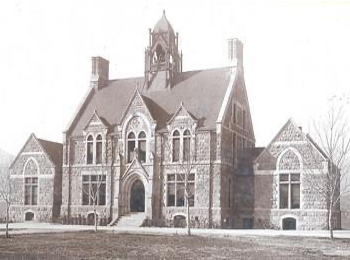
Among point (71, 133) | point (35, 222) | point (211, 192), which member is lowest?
point (35, 222)

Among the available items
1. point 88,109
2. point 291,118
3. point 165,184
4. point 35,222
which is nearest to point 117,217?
point 165,184

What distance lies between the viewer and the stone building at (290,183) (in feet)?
110

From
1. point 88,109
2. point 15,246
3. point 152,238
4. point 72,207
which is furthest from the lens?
point 88,109

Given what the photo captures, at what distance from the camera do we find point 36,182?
41031 mm

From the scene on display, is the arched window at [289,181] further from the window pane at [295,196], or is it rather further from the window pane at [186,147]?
the window pane at [186,147]

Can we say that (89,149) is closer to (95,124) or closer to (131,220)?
(95,124)

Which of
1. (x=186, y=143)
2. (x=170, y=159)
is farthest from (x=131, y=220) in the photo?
(x=186, y=143)

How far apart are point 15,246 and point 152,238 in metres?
6.40

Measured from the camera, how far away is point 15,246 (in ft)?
63.6

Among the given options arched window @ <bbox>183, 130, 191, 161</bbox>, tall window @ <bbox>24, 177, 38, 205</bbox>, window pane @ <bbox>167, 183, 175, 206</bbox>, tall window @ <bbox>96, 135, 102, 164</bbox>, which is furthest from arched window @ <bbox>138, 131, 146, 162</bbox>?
tall window @ <bbox>24, 177, 38, 205</bbox>

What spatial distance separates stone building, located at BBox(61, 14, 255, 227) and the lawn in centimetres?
1112

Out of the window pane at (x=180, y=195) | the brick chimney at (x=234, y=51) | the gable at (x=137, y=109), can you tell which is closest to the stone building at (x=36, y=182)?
the gable at (x=137, y=109)

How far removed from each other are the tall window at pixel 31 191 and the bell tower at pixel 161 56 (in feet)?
36.6

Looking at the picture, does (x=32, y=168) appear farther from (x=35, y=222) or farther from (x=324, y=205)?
(x=324, y=205)
